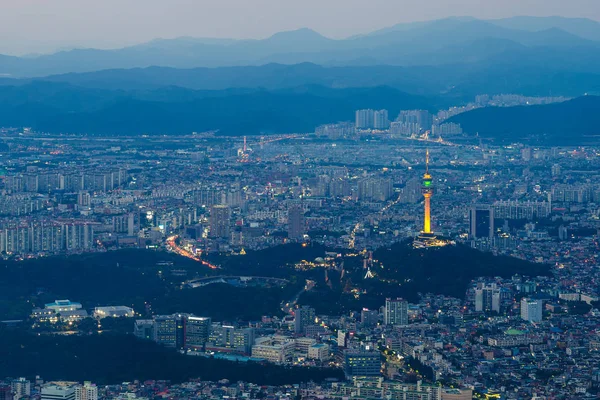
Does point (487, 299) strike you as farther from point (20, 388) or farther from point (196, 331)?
point (20, 388)

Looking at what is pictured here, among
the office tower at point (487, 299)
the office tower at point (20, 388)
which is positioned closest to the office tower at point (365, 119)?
the office tower at point (487, 299)

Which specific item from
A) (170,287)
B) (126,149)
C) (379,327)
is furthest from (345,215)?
(126,149)

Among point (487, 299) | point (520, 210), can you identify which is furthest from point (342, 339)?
point (520, 210)

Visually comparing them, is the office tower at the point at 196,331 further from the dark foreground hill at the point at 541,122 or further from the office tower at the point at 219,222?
the dark foreground hill at the point at 541,122

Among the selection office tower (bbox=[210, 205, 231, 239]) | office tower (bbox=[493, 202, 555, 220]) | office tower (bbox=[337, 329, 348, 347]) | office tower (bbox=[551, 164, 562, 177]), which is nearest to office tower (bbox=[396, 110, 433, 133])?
office tower (bbox=[551, 164, 562, 177])

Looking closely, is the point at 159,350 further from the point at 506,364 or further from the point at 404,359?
the point at 506,364

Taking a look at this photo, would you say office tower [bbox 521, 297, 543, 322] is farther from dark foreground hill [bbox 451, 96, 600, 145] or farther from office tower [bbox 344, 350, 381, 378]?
dark foreground hill [bbox 451, 96, 600, 145]
